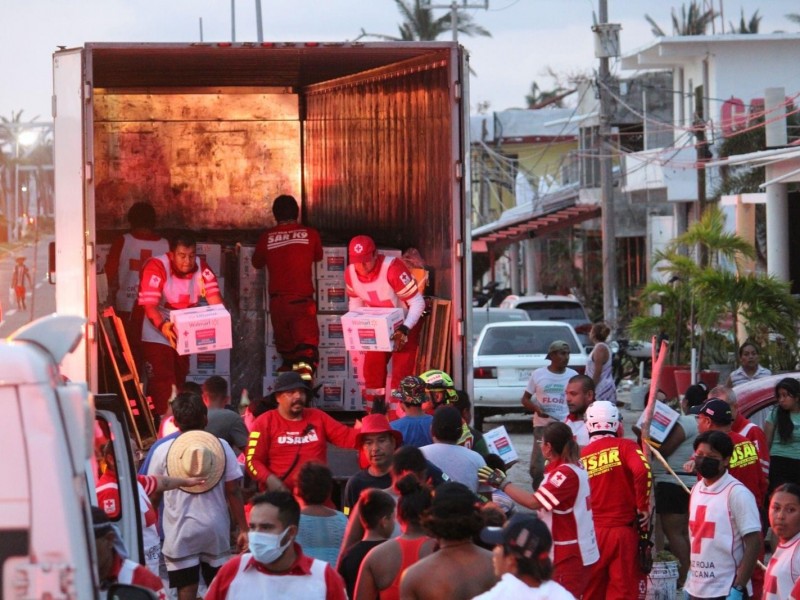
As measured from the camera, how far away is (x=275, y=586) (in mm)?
5352

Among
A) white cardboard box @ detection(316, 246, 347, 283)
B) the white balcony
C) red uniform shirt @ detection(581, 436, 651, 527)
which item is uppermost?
the white balcony

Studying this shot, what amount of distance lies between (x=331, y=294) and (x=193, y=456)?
4.88 meters

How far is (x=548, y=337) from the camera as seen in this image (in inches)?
788

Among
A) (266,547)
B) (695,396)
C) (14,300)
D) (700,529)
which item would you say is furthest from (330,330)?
(14,300)

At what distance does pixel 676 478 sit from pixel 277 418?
2708 mm

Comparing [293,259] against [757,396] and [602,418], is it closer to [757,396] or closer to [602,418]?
[757,396]

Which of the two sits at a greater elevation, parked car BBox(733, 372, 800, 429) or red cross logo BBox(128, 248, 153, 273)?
red cross logo BBox(128, 248, 153, 273)

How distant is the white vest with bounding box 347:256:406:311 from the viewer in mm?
12250

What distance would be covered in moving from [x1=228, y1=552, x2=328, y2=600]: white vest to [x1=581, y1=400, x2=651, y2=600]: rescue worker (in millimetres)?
3394

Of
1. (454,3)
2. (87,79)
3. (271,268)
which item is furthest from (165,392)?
(454,3)

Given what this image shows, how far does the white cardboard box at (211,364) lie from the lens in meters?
13.0

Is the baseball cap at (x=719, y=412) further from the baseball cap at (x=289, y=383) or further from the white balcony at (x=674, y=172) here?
the white balcony at (x=674, y=172)

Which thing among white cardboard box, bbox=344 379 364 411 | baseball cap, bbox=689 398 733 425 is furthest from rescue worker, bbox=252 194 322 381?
baseball cap, bbox=689 398 733 425

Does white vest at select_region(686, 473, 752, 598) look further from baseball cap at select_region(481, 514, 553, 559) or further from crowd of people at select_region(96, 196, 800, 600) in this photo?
baseball cap at select_region(481, 514, 553, 559)
